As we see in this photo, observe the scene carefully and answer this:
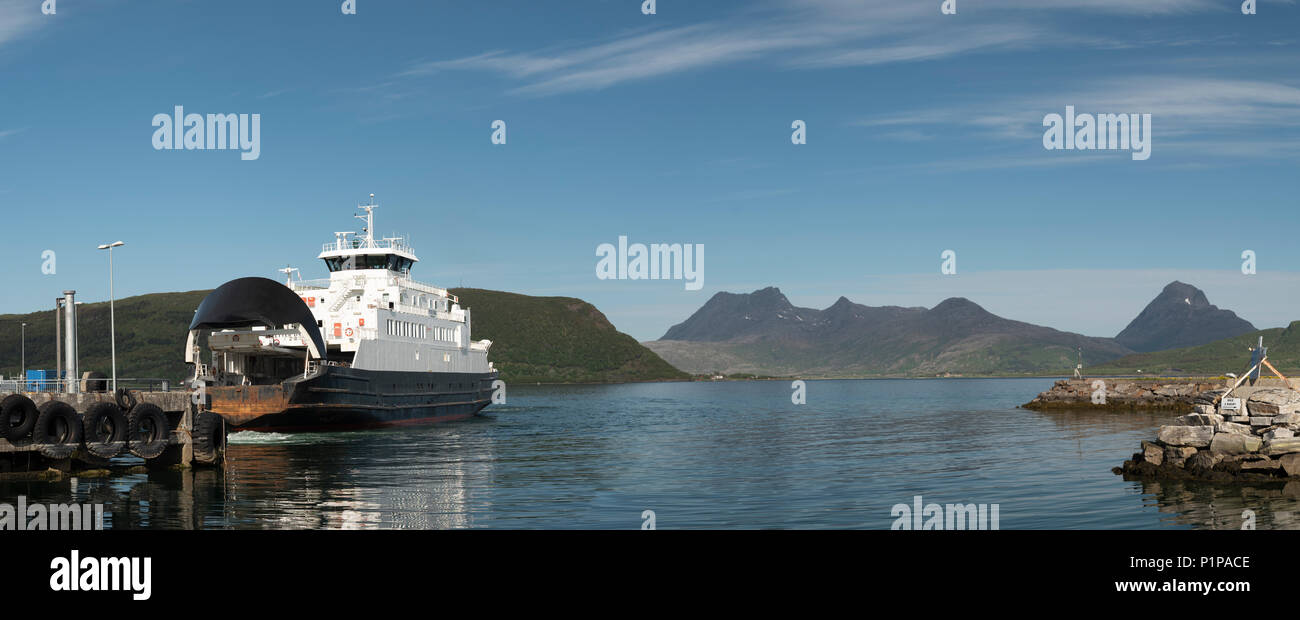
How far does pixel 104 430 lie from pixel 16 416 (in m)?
2.51

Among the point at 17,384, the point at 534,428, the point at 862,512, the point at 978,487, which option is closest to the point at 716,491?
the point at 862,512

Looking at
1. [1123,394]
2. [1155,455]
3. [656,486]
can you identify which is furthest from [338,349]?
[1123,394]

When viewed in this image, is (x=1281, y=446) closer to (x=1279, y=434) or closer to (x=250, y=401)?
(x=1279, y=434)

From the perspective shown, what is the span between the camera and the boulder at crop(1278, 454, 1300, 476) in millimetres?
26078

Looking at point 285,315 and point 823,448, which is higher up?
point 285,315

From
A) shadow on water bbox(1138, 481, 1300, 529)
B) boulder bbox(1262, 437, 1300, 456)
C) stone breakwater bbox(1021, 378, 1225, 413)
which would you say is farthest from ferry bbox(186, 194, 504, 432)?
stone breakwater bbox(1021, 378, 1225, 413)

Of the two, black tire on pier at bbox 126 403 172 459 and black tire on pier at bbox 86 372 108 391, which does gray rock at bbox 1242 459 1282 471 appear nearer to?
black tire on pier at bbox 126 403 172 459

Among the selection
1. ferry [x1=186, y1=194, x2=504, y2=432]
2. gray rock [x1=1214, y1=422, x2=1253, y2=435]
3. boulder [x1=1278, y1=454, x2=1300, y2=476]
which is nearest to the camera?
boulder [x1=1278, y1=454, x2=1300, y2=476]

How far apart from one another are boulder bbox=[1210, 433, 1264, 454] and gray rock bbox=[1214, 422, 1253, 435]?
574 millimetres

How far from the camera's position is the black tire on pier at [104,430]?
96.7 ft

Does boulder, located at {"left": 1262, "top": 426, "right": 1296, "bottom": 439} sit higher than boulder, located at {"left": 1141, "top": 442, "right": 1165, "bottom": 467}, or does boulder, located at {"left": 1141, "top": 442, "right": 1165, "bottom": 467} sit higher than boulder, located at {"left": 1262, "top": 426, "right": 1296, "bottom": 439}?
boulder, located at {"left": 1262, "top": 426, "right": 1296, "bottom": 439}

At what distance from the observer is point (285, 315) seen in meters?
43.2
